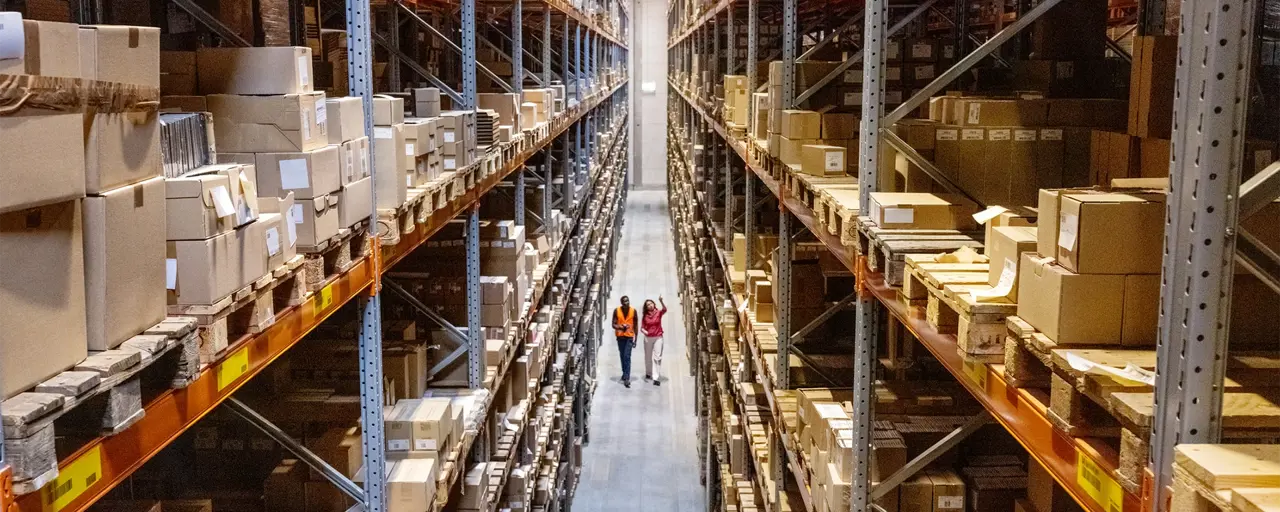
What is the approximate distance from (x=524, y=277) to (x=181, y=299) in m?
5.27

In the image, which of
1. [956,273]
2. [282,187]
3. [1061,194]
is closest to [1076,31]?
[956,273]

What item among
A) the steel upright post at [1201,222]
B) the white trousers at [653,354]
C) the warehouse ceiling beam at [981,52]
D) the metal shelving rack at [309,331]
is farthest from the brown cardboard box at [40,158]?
the white trousers at [653,354]

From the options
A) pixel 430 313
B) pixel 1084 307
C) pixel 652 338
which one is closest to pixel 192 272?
pixel 1084 307

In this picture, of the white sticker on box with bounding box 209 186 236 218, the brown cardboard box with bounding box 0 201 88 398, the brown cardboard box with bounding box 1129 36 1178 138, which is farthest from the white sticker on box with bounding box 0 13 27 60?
the brown cardboard box with bounding box 1129 36 1178 138

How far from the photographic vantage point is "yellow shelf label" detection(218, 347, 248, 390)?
111 inches

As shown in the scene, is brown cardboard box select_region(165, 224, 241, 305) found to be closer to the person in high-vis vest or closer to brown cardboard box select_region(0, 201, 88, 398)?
brown cardboard box select_region(0, 201, 88, 398)

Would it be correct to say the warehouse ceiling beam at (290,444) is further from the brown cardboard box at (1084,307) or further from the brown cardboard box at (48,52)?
the brown cardboard box at (1084,307)

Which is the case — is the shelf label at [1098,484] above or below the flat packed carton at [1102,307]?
below

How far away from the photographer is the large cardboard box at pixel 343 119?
383cm

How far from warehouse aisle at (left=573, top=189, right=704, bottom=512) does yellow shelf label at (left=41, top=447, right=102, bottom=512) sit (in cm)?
910

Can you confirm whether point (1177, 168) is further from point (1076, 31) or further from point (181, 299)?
point (1076, 31)

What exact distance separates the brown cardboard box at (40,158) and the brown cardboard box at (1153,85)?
300 cm

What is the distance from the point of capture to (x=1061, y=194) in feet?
8.81

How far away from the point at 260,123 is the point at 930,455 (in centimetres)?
282
